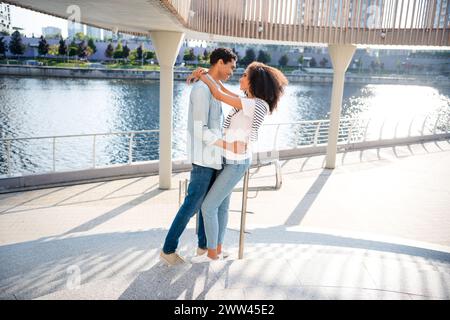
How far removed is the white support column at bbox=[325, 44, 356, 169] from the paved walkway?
1.37 ft

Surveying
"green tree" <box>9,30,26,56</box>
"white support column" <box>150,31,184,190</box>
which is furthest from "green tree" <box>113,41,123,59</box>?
"white support column" <box>150,31,184,190</box>

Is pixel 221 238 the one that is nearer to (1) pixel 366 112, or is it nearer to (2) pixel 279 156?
(2) pixel 279 156

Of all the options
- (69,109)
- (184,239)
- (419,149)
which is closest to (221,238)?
(184,239)

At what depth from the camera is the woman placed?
2754mm

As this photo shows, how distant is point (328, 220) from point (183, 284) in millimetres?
3442

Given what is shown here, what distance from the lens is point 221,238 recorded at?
3223mm

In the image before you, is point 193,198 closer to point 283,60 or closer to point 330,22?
point 330,22

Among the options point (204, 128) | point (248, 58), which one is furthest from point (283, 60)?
point (204, 128)

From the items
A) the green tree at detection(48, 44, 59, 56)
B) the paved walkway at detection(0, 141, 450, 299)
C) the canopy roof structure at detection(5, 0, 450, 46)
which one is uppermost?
the green tree at detection(48, 44, 59, 56)

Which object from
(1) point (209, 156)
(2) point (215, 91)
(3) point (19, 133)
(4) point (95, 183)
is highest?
(2) point (215, 91)

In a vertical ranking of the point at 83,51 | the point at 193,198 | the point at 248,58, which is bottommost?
the point at 193,198

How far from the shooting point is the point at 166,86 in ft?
23.7

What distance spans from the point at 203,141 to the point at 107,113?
33929 millimetres

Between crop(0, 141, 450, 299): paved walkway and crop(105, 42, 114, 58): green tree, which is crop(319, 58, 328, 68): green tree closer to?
crop(105, 42, 114, 58): green tree
